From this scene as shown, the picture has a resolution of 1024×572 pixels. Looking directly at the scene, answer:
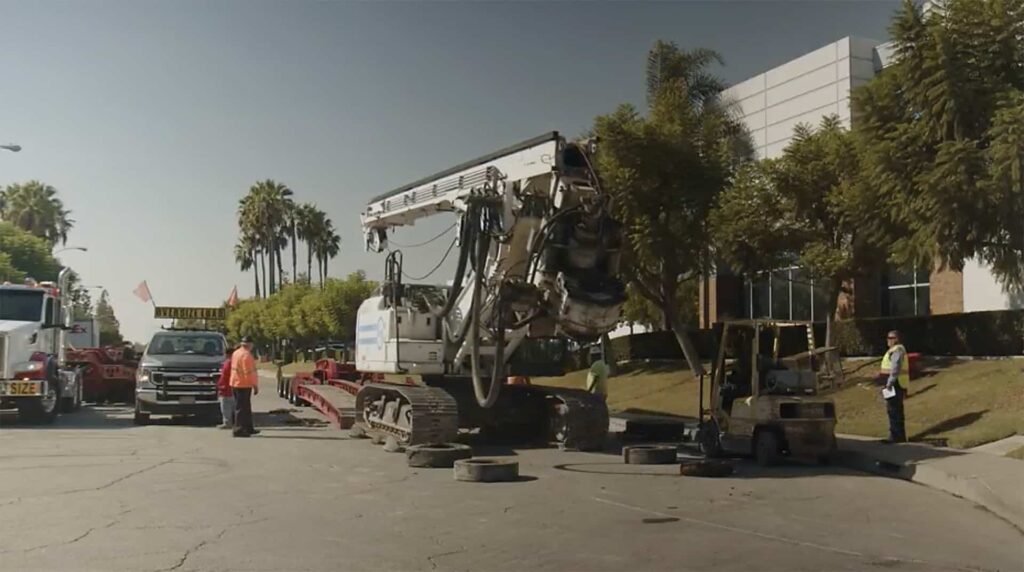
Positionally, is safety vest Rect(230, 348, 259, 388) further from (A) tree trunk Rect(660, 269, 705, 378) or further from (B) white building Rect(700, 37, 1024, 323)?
(B) white building Rect(700, 37, 1024, 323)

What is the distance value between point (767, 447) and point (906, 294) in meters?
22.5

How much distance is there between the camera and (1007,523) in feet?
33.1

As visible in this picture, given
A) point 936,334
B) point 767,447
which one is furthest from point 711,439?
point 936,334

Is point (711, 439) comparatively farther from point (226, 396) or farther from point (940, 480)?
point (226, 396)

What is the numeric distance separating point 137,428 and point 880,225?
1654 cm

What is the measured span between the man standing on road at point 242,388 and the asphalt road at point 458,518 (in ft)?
10.4

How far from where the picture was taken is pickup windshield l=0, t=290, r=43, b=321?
2162 cm

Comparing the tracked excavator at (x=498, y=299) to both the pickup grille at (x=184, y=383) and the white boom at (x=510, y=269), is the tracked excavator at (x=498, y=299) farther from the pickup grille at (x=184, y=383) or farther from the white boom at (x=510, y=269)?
→ the pickup grille at (x=184, y=383)

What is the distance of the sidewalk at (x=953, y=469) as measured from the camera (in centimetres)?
1077

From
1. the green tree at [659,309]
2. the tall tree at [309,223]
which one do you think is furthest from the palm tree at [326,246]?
the green tree at [659,309]

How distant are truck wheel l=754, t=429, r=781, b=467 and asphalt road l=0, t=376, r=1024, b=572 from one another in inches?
11.9

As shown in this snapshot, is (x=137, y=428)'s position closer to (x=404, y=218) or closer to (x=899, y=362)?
(x=404, y=218)

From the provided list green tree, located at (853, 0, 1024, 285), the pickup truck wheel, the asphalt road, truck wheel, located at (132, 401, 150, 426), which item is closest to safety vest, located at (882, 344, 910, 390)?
green tree, located at (853, 0, 1024, 285)

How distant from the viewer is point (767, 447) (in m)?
14.0
